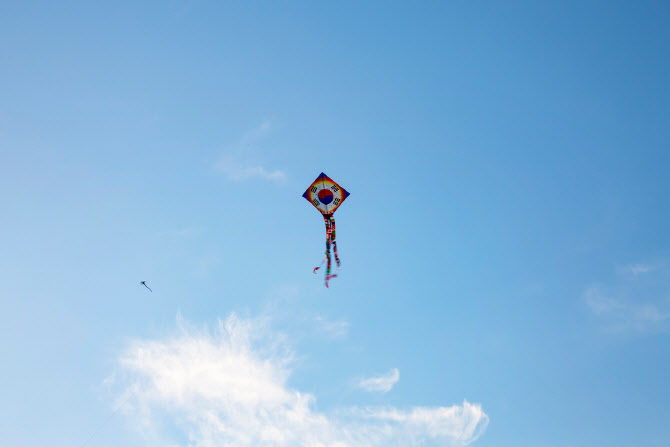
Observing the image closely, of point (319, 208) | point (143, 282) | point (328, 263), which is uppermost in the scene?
point (319, 208)

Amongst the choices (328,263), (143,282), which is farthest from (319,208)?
(143,282)

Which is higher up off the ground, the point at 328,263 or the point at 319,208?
the point at 319,208

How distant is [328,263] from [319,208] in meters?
7.19

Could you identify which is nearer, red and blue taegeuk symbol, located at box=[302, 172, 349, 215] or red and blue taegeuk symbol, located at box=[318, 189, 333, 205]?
red and blue taegeuk symbol, located at box=[302, 172, 349, 215]

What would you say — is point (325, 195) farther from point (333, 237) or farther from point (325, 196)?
point (333, 237)

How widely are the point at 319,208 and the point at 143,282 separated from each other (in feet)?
71.5

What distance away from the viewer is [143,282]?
150ft

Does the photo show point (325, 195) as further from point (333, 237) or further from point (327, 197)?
point (333, 237)

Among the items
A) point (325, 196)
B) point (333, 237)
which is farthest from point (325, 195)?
point (333, 237)

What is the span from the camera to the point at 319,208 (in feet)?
153

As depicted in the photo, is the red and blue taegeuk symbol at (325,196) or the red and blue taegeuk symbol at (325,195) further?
the red and blue taegeuk symbol at (325,196)

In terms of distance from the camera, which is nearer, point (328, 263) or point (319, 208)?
point (328, 263)

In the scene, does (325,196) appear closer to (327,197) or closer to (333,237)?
(327,197)

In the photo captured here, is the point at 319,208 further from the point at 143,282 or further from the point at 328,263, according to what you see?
the point at 143,282
